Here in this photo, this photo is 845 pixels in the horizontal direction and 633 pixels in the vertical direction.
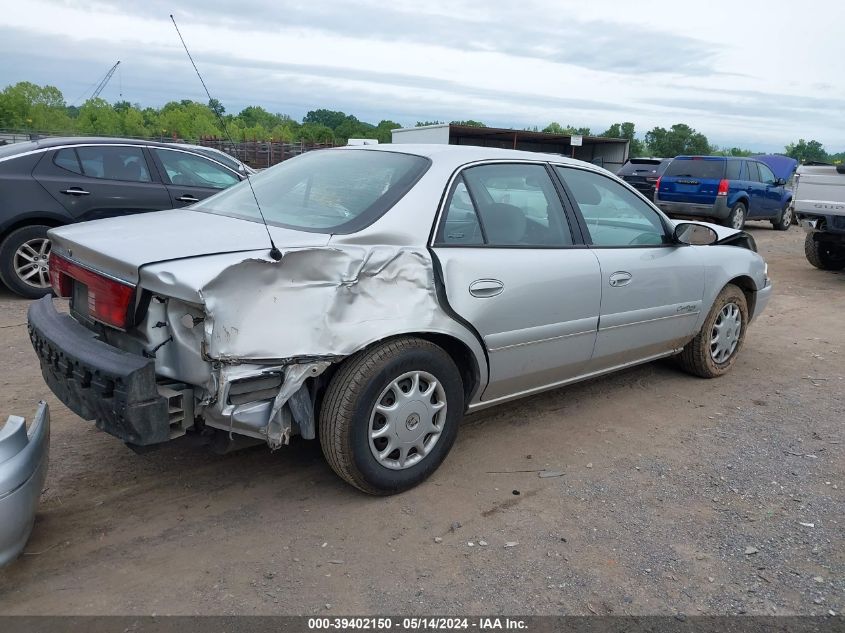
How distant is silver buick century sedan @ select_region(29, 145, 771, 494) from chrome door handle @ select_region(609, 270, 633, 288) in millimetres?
11

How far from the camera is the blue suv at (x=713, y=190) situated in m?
14.2

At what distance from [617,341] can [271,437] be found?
230 centimetres

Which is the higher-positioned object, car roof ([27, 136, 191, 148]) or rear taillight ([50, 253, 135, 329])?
car roof ([27, 136, 191, 148])

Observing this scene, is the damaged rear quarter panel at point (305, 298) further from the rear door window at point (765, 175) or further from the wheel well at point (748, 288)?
the rear door window at point (765, 175)

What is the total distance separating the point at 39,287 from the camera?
6.89 metres

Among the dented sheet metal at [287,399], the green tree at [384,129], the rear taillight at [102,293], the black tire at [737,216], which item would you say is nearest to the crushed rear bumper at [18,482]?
the rear taillight at [102,293]

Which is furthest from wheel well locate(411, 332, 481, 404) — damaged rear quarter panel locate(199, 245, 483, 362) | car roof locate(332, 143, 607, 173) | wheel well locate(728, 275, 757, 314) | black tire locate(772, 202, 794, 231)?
black tire locate(772, 202, 794, 231)

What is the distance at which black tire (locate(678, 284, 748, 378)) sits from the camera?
16.4ft

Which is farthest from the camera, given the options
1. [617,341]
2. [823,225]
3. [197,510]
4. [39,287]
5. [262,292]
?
[823,225]

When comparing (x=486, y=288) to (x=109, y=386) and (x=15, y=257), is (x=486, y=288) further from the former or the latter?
(x=15, y=257)

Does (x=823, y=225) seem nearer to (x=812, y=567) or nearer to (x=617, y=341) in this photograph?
(x=617, y=341)

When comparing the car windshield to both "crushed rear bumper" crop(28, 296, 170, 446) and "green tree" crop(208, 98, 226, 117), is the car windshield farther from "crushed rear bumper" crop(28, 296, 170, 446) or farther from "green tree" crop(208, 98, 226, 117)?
"crushed rear bumper" crop(28, 296, 170, 446)

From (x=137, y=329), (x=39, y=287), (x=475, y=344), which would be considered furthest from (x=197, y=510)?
(x=39, y=287)

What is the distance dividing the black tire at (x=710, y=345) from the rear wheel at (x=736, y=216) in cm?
990
